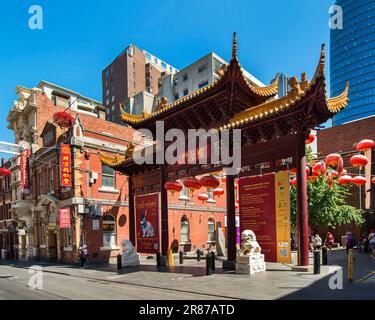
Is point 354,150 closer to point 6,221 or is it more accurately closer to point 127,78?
point 6,221

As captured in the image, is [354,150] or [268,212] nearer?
[268,212]

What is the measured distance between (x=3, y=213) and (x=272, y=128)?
129 ft

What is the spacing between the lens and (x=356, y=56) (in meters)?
88.4

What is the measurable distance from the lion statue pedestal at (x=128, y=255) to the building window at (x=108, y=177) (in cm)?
732

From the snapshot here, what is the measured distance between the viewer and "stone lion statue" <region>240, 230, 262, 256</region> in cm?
1257

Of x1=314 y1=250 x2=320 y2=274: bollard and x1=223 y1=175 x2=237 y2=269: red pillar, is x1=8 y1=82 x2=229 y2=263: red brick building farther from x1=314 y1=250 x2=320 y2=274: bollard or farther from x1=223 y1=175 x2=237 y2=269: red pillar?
x1=314 y1=250 x2=320 y2=274: bollard

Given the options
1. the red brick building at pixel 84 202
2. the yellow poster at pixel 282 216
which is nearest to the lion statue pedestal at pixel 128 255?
the red brick building at pixel 84 202

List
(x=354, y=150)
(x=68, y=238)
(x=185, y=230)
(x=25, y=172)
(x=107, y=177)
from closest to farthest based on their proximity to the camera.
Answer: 1. (x=68, y=238)
2. (x=107, y=177)
3. (x=25, y=172)
4. (x=185, y=230)
5. (x=354, y=150)

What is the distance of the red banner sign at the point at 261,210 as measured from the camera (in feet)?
41.1

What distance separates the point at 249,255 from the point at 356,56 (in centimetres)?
9495

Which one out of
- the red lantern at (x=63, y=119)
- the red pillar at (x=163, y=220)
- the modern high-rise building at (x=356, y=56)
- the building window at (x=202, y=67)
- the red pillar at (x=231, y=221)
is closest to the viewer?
the red pillar at (x=231, y=221)

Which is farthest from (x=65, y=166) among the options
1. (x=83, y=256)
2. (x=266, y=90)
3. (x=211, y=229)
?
(x=211, y=229)

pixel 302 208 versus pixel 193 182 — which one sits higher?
pixel 193 182

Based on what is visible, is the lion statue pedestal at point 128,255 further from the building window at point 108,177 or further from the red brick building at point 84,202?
the building window at point 108,177
